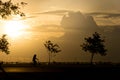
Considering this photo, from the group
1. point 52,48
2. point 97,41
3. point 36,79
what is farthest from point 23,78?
point 52,48

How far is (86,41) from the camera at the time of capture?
353 feet

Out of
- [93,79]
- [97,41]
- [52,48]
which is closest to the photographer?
[93,79]

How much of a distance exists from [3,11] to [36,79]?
22.0 ft

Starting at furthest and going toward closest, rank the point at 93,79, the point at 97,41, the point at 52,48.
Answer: the point at 52,48 → the point at 97,41 → the point at 93,79

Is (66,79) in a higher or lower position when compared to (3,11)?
lower

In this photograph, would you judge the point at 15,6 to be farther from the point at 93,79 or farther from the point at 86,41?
the point at 86,41

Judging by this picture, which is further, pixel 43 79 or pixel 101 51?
pixel 101 51

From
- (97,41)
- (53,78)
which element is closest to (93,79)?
(53,78)

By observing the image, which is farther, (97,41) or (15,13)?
(97,41)

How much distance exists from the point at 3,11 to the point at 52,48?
9208cm

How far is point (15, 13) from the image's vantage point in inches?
1170

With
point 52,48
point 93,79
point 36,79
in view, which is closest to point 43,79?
point 36,79

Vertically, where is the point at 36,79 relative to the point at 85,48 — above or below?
below

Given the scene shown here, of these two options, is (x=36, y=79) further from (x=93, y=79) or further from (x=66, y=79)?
(x=93, y=79)
